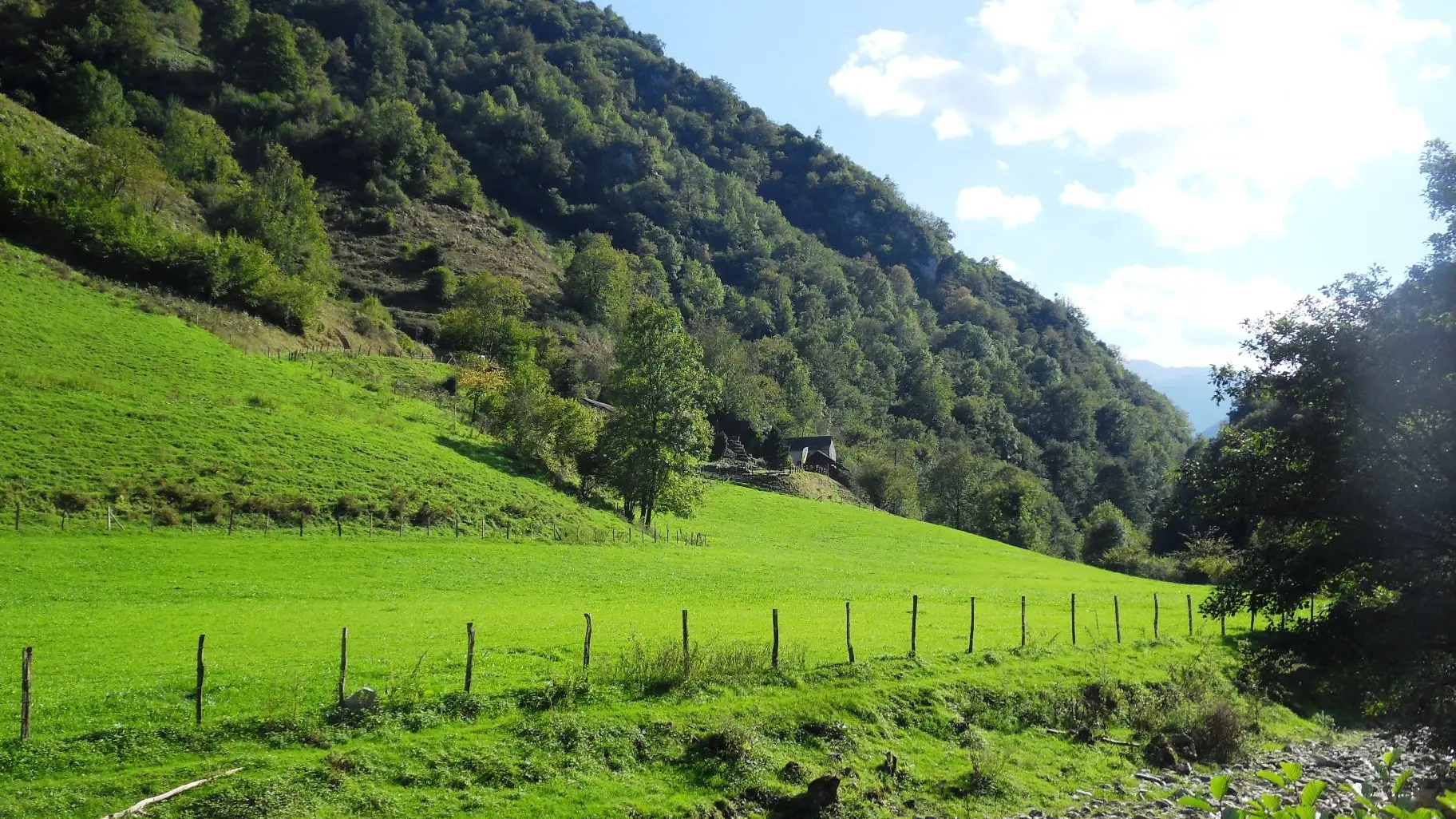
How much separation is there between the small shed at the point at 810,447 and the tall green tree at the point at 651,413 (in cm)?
5121

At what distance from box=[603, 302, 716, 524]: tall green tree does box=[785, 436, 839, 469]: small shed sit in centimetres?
5121

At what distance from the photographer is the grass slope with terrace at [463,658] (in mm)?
15766

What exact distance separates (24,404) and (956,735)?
157 ft

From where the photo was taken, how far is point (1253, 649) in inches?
819

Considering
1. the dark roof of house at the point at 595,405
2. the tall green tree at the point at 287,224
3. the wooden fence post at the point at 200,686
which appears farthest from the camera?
the tall green tree at the point at 287,224

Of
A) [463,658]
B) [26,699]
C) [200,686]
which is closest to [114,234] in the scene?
[463,658]

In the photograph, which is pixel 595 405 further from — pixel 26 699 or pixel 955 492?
pixel 26 699

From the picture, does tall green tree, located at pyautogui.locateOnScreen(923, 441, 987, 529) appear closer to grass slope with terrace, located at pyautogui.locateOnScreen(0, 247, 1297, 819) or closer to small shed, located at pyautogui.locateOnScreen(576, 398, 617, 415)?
small shed, located at pyautogui.locateOnScreen(576, 398, 617, 415)

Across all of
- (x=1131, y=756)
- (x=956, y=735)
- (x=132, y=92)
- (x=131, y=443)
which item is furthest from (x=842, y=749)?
(x=132, y=92)

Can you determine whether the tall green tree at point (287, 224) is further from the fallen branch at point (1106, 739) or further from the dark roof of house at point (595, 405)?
the fallen branch at point (1106, 739)

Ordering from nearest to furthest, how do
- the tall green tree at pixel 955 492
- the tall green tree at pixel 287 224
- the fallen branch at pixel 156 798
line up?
the fallen branch at pixel 156 798
the tall green tree at pixel 287 224
the tall green tree at pixel 955 492

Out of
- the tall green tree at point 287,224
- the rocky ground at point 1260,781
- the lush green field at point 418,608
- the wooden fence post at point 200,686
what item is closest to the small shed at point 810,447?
the lush green field at point 418,608

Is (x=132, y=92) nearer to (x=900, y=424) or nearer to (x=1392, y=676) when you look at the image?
(x=900, y=424)

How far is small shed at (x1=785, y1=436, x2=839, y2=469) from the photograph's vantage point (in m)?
112
